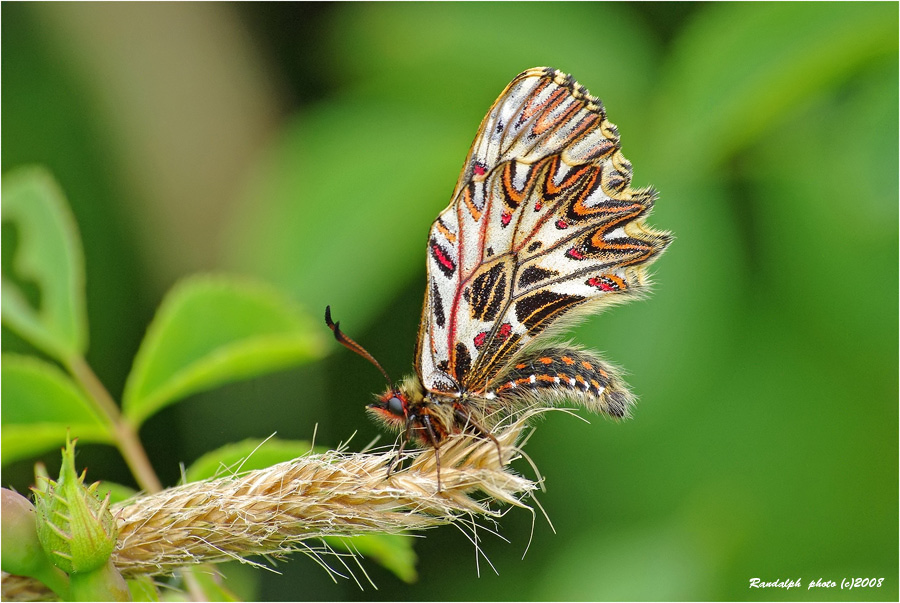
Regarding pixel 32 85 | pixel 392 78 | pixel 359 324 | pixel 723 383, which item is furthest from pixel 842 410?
pixel 32 85

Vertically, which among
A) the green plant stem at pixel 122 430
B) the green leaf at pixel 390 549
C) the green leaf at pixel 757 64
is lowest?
the green leaf at pixel 390 549

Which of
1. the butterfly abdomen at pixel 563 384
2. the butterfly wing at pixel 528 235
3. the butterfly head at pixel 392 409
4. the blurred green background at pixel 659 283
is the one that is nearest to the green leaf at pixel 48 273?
the blurred green background at pixel 659 283

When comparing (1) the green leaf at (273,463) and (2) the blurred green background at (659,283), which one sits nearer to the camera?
(1) the green leaf at (273,463)

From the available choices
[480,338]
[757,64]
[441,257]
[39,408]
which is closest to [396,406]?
[480,338]

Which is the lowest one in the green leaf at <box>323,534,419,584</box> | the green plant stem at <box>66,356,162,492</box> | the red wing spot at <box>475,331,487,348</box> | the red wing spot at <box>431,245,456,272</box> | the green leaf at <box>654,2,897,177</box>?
the green leaf at <box>323,534,419,584</box>

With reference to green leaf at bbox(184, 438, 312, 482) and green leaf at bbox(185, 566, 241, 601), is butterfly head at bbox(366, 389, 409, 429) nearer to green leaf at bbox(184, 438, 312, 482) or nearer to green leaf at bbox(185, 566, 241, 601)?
green leaf at bbox(184, 438, 312, 482)

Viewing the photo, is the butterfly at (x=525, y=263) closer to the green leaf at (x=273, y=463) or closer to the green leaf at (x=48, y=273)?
the green leaf at (x=273, y=463)

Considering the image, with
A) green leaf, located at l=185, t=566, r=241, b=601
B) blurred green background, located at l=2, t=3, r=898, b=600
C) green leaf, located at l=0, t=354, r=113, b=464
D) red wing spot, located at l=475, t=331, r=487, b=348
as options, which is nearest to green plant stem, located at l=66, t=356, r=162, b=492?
green leaf, located at l=0, t=354, r=113, b=464
